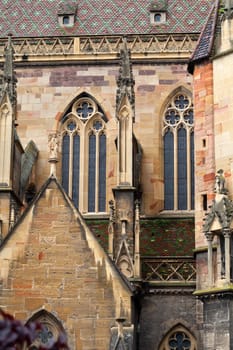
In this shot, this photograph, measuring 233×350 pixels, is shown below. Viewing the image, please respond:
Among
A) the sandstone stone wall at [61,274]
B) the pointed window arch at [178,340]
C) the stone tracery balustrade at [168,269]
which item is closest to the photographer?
the sandstone stone wall at [61,274]

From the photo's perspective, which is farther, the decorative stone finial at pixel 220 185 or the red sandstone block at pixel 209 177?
the red sandstone block at pixel 209 177

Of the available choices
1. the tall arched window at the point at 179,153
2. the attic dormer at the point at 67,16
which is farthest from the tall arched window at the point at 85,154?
the attic dormer at the point at 67,16

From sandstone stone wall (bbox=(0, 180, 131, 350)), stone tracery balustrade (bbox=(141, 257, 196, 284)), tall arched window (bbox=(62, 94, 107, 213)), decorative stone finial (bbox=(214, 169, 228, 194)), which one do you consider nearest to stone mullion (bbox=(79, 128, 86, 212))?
tall arched window (bbox=(62, 94, 107, 213))

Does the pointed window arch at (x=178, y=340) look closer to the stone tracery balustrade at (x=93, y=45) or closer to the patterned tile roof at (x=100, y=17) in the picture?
the stone tracery balustrade at (x=93, y=45)

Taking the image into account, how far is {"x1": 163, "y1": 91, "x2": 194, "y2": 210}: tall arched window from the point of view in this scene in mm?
22484

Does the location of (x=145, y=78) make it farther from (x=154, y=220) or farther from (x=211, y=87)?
(x=211, y=87)

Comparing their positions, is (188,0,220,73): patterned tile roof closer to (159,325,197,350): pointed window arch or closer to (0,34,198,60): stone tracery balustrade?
(0,34,198,60): stone tracery balustrade

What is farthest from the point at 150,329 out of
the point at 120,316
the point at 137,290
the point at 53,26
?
the point at 53,26

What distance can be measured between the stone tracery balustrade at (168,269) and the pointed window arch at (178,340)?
1133 mm

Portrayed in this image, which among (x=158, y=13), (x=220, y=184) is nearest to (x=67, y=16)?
(x=158, y=13)

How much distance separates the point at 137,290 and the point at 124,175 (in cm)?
372

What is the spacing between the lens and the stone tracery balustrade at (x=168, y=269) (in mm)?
17609

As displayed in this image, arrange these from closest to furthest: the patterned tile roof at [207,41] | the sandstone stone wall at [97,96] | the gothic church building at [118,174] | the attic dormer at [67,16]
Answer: the gothic church building at [118,174], the patterned tile roof at [207,41], the sandstone stone wall at [97,96], the attic dormer at [67,16]

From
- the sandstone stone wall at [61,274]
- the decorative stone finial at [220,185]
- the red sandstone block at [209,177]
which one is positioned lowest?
the sandstone stone wall at [61,274]
